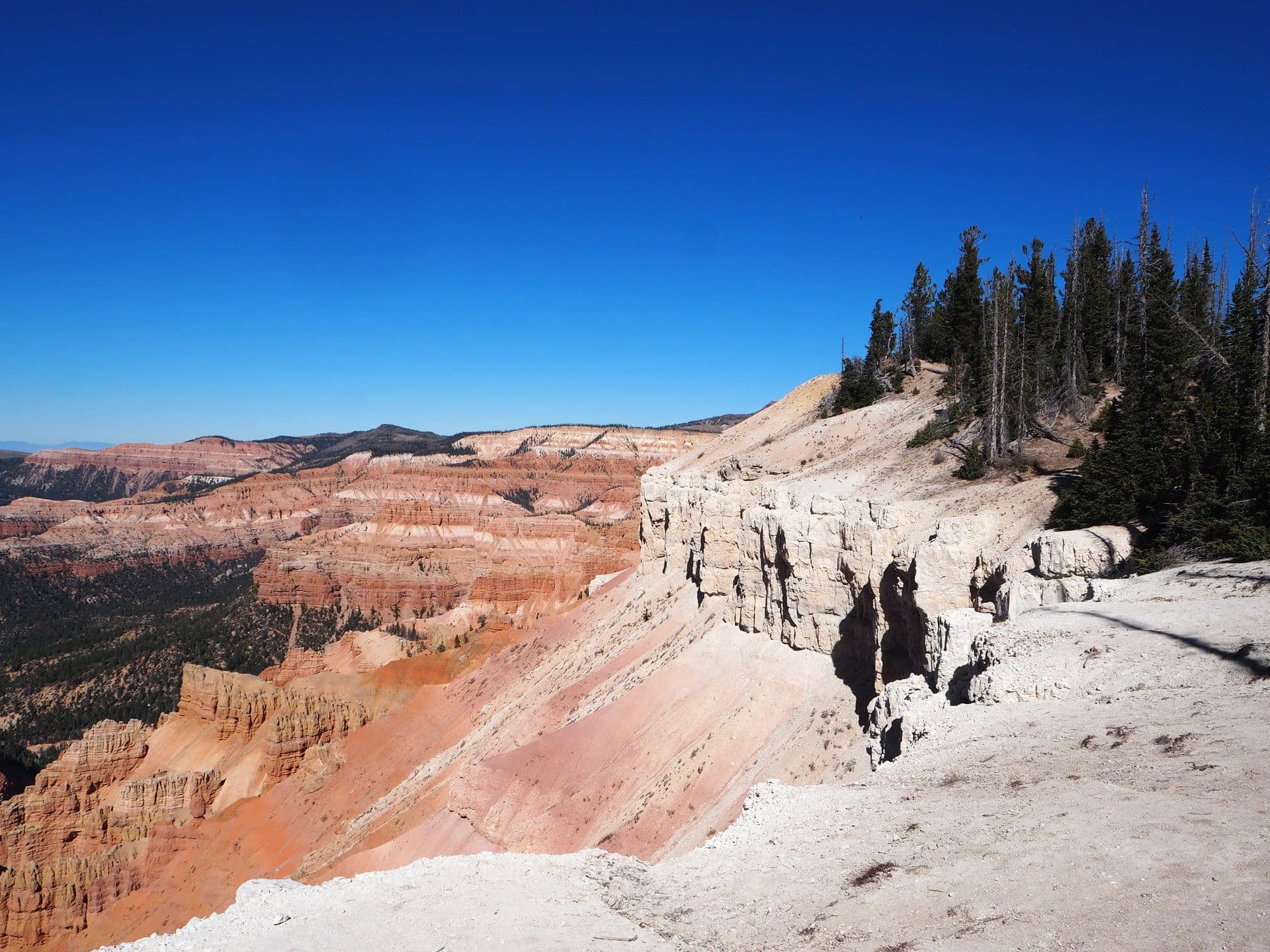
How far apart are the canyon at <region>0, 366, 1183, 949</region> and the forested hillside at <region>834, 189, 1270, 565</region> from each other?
165 cm

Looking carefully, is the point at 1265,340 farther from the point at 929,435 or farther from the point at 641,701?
the point at 641,701

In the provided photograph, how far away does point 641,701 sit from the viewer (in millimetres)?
24578

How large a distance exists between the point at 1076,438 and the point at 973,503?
8.76 meters

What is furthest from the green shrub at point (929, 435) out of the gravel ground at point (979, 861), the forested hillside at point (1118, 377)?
the gravel ground at point (979, 861)

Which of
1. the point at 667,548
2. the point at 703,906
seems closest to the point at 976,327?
the point at 667,548

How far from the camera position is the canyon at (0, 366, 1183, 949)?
1767 centimetres

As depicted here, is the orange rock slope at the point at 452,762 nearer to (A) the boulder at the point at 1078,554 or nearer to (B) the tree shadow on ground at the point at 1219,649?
(A) the boulder at the point at 1078,554

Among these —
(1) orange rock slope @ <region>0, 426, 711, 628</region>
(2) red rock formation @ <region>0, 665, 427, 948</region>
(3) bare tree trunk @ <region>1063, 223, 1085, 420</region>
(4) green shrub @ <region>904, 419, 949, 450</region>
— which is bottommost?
(2) red rock formation @ <region>0, 665, 427, 948</region>

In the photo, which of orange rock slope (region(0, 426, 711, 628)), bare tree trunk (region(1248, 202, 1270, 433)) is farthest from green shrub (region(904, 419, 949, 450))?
orange rock slope (region(0, 426, 711, 628))

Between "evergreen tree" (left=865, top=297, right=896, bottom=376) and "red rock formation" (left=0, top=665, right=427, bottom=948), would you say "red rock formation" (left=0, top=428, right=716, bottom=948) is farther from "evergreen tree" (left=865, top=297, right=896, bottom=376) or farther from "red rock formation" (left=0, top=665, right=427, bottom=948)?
"evergreen tree" (left=865, top=297, right=896, bottom=376)

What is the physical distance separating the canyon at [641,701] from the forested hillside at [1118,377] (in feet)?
5.42

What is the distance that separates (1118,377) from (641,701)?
90.3ft

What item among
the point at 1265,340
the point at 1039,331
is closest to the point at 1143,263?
the point at 1039,331

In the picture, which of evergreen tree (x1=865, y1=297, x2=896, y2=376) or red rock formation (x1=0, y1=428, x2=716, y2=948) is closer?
red rock formation (x1=0, y1=428, x2=716, y2=948)
